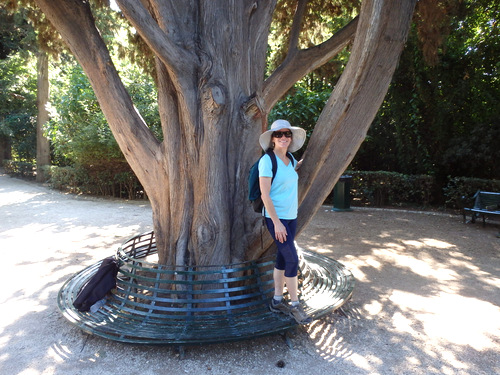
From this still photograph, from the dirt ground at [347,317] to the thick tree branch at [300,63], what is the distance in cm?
294

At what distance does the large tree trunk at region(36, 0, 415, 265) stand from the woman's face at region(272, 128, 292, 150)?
0.68 metres

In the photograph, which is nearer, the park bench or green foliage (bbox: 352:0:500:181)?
the park bench

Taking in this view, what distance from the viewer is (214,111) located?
167 inches

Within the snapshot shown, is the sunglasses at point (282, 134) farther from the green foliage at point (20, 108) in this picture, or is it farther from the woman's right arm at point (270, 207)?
the green foliage at point (20, 108)

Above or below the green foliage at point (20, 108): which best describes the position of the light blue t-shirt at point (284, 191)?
below

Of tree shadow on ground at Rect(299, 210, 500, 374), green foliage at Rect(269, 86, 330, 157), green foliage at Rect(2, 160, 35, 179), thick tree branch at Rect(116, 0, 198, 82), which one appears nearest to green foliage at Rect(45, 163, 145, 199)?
green foliage at Rect(269, 86, 330, 157)

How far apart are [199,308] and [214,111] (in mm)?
2023

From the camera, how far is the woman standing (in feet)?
11.6

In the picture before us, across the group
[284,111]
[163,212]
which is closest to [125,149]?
[163,212]

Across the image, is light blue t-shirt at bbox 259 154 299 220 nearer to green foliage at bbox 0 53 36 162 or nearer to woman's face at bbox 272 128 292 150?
woman's face at bbox 272 128 292 150

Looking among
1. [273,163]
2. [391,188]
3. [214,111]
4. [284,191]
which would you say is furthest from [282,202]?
[391,188]

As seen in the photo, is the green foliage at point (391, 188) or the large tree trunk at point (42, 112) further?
the large tree trunk at point (42, 112)

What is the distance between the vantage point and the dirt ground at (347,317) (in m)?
3.45

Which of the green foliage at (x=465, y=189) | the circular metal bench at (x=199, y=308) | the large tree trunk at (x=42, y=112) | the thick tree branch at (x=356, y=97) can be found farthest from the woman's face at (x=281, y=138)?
the large tree trunk at (x=42, y=112)
